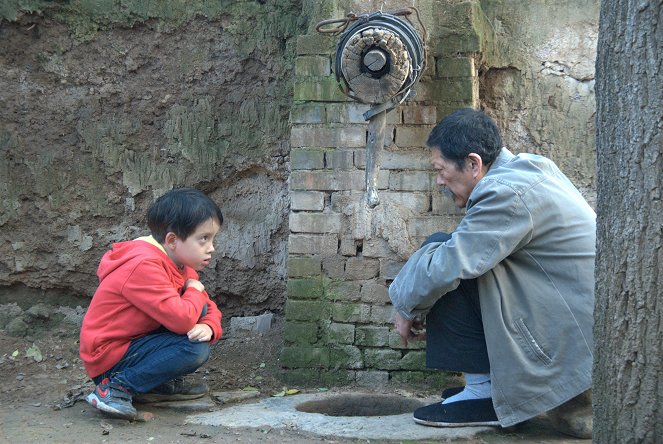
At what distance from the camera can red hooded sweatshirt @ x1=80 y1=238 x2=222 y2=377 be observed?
349 cm

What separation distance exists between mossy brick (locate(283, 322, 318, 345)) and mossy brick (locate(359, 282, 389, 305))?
285mm

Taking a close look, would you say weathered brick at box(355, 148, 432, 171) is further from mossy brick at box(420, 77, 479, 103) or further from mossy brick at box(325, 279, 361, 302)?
mossy brick at box(325, 279, 361, 302)

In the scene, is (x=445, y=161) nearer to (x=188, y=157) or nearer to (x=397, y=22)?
(x=397, y=22)

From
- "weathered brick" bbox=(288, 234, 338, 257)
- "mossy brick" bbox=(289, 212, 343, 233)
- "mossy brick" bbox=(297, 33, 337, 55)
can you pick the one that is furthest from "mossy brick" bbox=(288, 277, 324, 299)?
"mossy brick" bbox=(297, 33, 337, 55)

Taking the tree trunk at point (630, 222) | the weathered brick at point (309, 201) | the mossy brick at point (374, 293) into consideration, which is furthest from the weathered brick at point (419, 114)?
the tree trunk at point (630, 222)

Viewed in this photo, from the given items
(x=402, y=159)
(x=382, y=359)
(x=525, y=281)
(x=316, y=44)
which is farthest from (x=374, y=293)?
(x=316, y=44)

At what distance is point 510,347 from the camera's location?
3.27 m

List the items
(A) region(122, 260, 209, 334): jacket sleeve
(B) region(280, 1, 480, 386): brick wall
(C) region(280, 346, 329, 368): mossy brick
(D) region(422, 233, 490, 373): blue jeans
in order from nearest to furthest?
(D) region(422, 233, 490, 373): blue jeans < (A) region(122, 260, 209, 334): jacket sleeve < (B) region(280, 1, 480, 386): brick wall < (C) region(280, 346, 329, 368): mossy brick

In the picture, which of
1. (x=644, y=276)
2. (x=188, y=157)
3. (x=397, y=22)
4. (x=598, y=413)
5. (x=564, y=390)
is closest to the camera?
(x=644, y=276)

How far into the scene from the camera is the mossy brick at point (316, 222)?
4.16 meters

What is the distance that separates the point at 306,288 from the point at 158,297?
3.00 feet

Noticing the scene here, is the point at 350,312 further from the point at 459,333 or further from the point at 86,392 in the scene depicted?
the point at 86,392

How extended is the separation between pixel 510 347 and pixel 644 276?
891mm

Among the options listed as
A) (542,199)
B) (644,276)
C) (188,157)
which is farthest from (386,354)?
(644,276)
